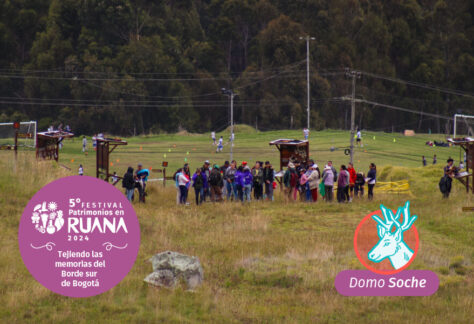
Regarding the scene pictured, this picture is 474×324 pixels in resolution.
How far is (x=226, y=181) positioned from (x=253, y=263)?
30.1ft

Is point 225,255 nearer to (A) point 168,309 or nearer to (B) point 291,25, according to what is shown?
(A) point 168,309

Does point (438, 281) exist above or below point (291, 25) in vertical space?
below

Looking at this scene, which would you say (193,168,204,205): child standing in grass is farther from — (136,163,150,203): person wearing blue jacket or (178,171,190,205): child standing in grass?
(136,163,150,203): person wearing blue jacket

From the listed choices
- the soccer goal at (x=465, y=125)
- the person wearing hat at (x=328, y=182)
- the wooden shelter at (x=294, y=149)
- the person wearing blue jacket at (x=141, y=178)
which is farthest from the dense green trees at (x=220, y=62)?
the person wearing hat at (x=328, y=182)

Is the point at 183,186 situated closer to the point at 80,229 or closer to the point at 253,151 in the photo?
the point at 80,229

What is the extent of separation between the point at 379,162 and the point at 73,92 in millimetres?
37847

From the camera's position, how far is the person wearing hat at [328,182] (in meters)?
25.7

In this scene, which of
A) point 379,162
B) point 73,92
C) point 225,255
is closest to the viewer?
point 225,255

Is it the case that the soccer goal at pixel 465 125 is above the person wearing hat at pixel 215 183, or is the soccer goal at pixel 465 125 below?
above

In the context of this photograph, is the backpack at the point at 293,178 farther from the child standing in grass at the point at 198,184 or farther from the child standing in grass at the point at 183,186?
the child standing in grass at the point at 183,186

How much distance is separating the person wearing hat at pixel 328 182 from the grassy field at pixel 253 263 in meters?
1.18

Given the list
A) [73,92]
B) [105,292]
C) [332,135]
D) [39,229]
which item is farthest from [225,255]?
[73,92]

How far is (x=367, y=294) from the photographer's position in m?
15.5

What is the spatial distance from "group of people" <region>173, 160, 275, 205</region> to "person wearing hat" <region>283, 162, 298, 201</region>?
1.59ft
